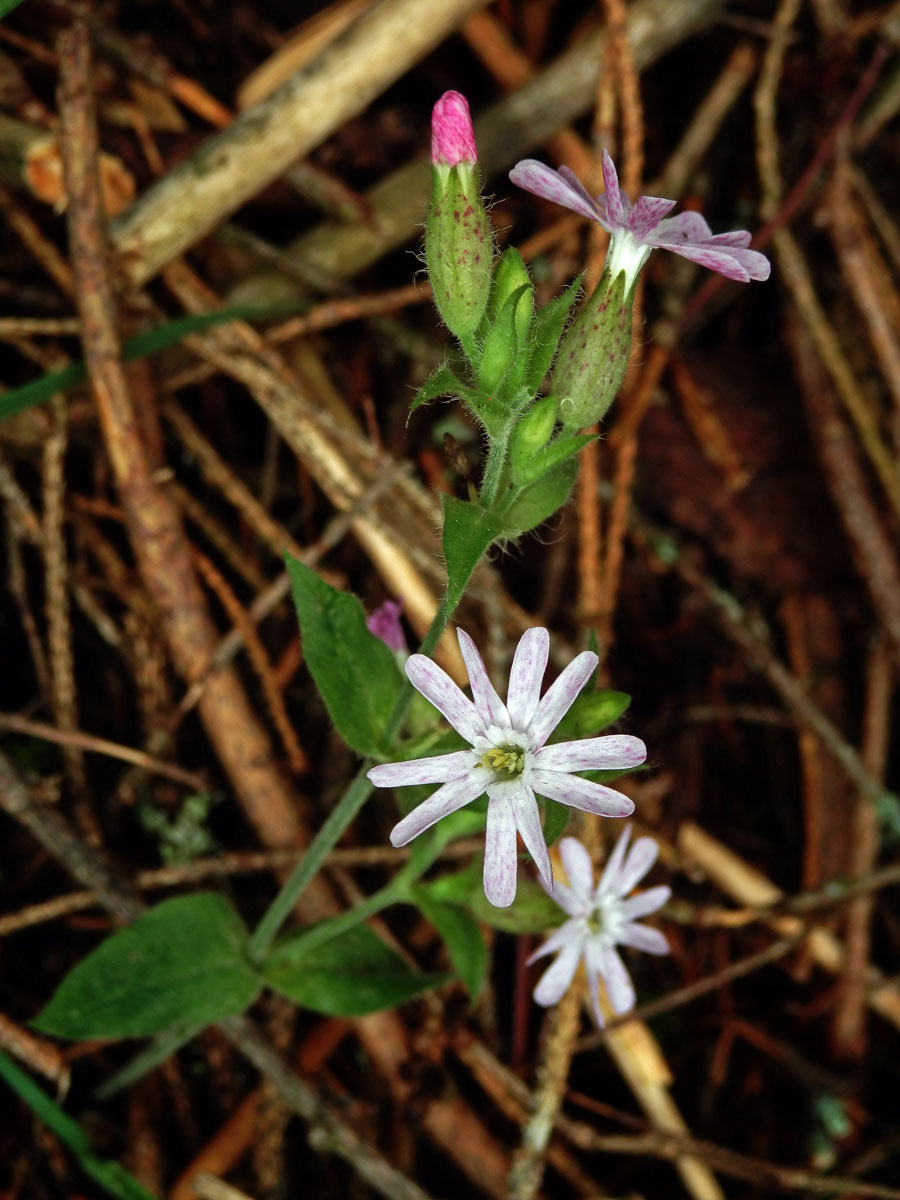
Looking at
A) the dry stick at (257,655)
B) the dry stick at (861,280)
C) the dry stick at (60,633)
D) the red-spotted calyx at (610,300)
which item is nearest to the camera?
the red-spotted calyx at (610,300)

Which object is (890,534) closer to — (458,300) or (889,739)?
(889,739)

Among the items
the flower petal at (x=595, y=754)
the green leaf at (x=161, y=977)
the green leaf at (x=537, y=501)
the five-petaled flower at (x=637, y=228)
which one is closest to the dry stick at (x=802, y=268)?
the five-petaled flower at (x=637, y=228)

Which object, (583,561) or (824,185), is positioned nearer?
(583,561)

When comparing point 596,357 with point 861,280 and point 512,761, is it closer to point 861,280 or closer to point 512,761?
point 512,761

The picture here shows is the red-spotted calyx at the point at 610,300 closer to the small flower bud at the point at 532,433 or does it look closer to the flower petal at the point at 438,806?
the small flower bud at the point at 532,433

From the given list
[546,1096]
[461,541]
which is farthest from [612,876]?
[461,541]

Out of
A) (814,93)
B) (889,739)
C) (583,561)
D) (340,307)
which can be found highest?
(814,93)

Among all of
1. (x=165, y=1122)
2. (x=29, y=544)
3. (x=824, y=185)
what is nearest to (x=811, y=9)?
(x=824, y=185)
